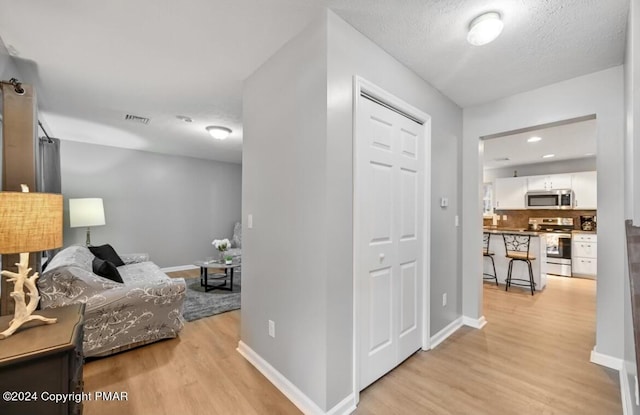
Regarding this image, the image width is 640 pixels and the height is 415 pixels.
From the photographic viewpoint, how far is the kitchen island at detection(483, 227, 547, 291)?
440 cm

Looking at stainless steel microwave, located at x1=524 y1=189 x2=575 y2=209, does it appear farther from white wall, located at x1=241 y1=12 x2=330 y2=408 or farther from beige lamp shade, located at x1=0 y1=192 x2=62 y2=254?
beige lamp shade, located at x1=0 y1=192 x2=62 y2=254

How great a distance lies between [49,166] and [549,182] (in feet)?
30.4

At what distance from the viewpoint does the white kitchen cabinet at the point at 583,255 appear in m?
5.14

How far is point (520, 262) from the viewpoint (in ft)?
14.9

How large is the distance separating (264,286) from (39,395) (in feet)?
4.21

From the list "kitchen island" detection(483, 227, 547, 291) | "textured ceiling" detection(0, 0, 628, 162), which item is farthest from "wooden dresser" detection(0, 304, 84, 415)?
"kitchen island" detection(483, 227, 547, 291)

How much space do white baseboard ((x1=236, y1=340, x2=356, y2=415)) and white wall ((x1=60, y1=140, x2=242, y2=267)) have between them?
13.9 ft

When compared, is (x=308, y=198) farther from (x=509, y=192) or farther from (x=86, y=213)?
(x=509, y=192)

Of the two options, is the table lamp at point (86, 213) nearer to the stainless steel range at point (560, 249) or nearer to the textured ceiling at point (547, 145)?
the textured ceiling at point (547, 145)

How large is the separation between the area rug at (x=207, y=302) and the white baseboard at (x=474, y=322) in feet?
9.18

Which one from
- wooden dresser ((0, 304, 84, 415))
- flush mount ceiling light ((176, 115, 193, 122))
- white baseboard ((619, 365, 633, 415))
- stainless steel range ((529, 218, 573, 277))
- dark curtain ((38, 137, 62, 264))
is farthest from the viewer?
stainless steel range ((529, 218, 573, 277))

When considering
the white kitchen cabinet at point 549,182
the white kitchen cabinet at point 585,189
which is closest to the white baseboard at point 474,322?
the white kitchen cabinet at point 585,189

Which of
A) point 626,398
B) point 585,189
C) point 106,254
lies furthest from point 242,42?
point 585,189

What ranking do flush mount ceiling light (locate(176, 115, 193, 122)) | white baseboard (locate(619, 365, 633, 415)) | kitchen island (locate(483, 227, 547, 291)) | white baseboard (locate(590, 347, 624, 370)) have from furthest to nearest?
kitchen island (locate(483, 227, 547, 291)), flush mount ceiling light (locate(176, 115, 193, 122)), white baseboard (locate(590, 347, 624, 370)), white baseboard (locate(619, 365, 633, 415))
